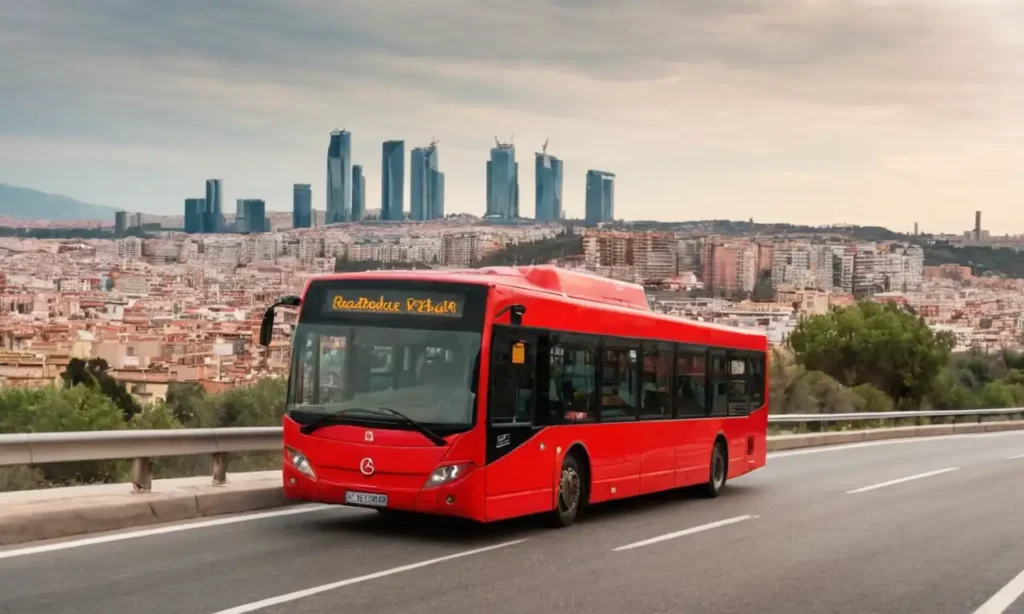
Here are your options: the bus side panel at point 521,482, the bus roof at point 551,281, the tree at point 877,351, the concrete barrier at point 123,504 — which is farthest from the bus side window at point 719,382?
the tree at point 877,351

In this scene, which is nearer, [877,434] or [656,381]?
[656,381]

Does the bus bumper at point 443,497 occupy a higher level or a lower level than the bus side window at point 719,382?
lower

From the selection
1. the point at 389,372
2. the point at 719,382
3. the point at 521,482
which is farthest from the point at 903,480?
the point at 389,372

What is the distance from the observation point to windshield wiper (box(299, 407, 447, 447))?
12.2 metres

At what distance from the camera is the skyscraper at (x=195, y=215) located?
590 feet

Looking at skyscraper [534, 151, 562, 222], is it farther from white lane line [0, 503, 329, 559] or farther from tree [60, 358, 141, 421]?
white lane line [0, 503, 329, 559]

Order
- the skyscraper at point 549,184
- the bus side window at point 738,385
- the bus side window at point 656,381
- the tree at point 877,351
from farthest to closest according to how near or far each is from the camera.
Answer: the skyscraper at point 549,184 < the tree at point 877,351 < the bus side window at point 738,385 < the bus side window at point 656,381

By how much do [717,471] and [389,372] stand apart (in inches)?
316

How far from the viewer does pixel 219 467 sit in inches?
547

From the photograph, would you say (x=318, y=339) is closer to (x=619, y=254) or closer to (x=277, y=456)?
(x=277, y=456)

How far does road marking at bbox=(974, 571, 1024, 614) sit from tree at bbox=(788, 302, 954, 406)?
82253 millimetres

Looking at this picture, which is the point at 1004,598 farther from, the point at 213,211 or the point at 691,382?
the point at 213,211

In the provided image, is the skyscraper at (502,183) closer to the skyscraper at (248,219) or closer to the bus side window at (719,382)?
the skyscraper at (248,219)

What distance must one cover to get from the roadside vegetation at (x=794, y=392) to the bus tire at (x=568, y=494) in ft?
→ 25.5
